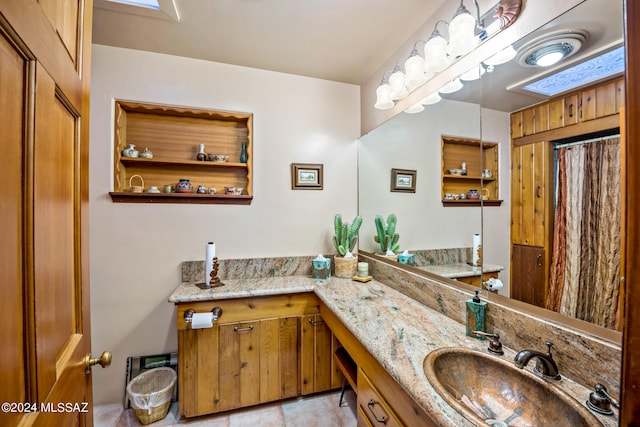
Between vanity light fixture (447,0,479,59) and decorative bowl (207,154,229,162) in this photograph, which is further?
decorative bowl (207,154,229,162)

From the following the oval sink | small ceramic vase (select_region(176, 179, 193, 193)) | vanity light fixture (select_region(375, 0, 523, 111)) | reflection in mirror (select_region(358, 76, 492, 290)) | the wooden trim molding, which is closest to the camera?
the wooden trim molding

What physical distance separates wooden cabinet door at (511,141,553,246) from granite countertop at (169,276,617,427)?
1.51 ft

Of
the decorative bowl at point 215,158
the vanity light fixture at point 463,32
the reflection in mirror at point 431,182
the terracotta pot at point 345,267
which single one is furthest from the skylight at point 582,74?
the decorative bowl at point 215,158

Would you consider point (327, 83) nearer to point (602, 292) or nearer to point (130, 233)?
point (130, 233)

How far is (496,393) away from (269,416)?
144cm

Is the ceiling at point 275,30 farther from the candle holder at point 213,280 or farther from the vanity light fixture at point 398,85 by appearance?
the candle holder at point 213,280

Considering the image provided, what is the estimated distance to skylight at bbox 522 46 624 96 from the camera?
0.76m

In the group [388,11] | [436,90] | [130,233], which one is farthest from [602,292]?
[130,233]

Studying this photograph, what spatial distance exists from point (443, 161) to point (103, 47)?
238 cm

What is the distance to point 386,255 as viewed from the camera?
2.00 meters

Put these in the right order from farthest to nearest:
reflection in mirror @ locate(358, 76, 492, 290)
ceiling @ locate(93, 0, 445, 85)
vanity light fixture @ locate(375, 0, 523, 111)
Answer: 1. ceiling @ locate(93, 0, 445, 85)
2. reflection in mirror @ locate(358, 76, 492, 290)
3. vanity light fixture @ locate(375, 0, 523, 111)

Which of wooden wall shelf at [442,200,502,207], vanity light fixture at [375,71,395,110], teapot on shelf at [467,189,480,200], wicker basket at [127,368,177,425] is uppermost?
vanity light fixture at [375,71,395,110]

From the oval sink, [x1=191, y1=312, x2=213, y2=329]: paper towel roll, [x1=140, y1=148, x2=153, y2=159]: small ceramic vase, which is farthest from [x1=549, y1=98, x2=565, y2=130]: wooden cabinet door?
[x1=140, y1=148, x2=153, y2=159]: small ceramic vase

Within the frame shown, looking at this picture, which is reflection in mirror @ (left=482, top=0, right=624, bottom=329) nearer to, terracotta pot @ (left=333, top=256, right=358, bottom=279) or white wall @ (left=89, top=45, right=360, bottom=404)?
terracotta pot @ (left=333, top=256, right=358, bottom=279)
